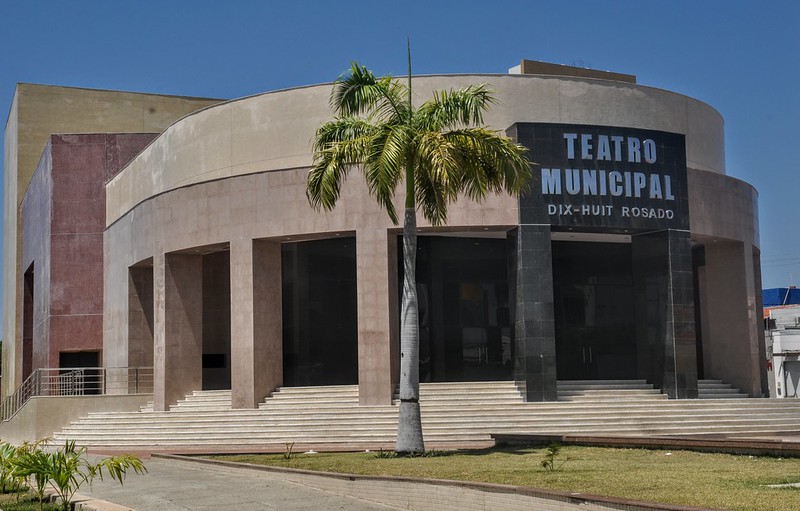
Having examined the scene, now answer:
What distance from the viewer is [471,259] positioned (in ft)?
126

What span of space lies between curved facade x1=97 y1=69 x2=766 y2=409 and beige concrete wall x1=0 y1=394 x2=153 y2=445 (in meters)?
2.12

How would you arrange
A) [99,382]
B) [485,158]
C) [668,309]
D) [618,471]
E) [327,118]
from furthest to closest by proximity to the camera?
[99,382], [327,118], [668,309], [485,158], [618,471]

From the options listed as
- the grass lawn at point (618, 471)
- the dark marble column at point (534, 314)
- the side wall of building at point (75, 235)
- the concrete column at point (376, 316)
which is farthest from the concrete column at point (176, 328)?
the grass lawn at point (618, 471)

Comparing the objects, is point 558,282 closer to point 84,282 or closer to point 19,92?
point 84,282

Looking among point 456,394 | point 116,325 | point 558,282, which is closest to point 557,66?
point 558,282

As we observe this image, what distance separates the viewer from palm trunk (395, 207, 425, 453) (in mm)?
23406

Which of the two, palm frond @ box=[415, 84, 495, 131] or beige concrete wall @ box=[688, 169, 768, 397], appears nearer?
palm frond @ box=[415, 84, 495, 131]

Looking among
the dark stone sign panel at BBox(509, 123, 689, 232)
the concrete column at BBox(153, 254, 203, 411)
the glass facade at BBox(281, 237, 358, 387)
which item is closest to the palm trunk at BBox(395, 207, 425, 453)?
the dark stone sign panel at BBox(509, 123, 689, 232)

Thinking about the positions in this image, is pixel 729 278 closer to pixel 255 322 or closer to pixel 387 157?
pixel 255 322

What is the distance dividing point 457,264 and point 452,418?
8152 mm

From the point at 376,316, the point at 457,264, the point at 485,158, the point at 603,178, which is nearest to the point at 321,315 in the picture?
the point at 376,316

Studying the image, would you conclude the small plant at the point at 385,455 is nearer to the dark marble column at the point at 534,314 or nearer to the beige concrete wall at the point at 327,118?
the dark marble column at the point at 534,314

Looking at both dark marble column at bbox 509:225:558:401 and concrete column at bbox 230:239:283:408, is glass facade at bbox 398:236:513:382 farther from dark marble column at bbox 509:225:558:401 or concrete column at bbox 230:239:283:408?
concrete column at bbox 230:239:283:408

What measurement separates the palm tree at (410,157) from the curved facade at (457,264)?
9.19m
